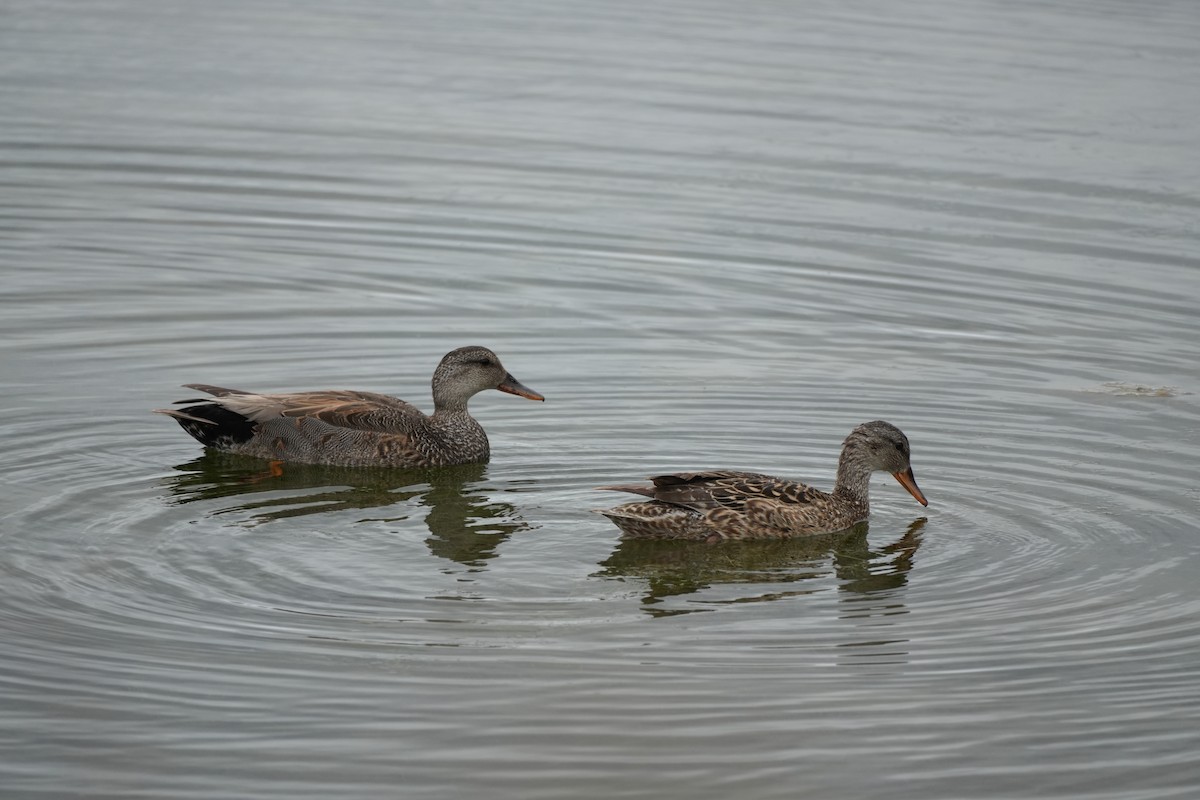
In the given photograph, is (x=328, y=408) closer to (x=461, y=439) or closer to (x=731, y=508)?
(x=461, y=439)

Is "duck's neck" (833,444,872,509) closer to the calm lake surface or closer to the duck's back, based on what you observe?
the calm lake surface

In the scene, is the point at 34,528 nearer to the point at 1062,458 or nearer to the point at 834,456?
the point at 834,456

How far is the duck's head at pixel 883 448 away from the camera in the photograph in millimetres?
10258

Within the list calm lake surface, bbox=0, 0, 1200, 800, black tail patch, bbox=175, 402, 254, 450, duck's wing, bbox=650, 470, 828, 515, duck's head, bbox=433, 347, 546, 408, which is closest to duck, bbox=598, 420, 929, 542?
Answer: duck's wing, bbox=650, 470, 828, 515

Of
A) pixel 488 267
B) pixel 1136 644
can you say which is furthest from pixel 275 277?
pixel 1136 644

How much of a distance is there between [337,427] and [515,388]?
125cm

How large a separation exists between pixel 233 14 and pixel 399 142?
7.74 meters

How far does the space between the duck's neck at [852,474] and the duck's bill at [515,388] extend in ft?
8.02

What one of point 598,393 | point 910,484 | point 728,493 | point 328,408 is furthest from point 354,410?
point 910,484

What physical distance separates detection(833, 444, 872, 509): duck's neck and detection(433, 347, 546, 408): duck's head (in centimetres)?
240

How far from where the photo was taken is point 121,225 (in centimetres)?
1700

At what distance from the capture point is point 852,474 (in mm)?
10359

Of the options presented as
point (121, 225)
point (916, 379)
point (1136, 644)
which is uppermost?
point (121, 225)

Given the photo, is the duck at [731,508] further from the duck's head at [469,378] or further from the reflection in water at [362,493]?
the duck's head at [469,378]
